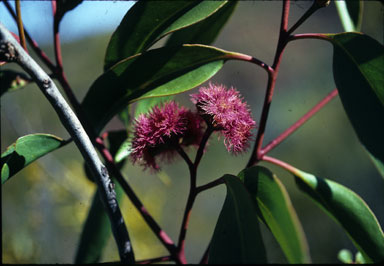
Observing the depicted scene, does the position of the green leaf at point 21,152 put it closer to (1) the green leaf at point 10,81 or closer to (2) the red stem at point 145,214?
(2) the red stem at point 145,214

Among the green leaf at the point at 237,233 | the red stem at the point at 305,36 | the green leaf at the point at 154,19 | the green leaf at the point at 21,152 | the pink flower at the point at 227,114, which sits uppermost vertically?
the green leaf at the point at 154,19

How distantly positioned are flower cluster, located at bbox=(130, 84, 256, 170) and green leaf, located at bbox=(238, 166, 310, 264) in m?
0.12

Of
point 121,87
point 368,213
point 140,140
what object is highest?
point 121,87

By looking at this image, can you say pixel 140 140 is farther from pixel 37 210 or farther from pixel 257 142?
pixel 37 210

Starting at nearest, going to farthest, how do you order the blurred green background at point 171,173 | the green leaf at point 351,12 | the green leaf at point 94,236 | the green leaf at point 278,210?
the green leaf at point 278,210, the green leaf at point 351,12, the green leaf at point 94,236, the blurred green background at point 171,173

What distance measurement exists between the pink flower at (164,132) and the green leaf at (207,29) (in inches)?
8.2

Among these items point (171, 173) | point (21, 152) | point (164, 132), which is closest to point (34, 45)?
point (21, 152)

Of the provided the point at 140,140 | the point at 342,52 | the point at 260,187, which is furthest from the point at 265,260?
the point at 342,52

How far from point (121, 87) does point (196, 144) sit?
225 mm

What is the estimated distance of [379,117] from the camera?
34.9 inches

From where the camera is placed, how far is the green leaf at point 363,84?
871 mm

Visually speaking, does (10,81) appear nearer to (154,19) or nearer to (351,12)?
(154,19)

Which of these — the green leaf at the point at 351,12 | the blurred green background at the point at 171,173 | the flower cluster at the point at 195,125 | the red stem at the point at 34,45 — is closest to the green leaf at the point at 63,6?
the red stem at the point at 34,45

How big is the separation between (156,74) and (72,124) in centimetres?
29
